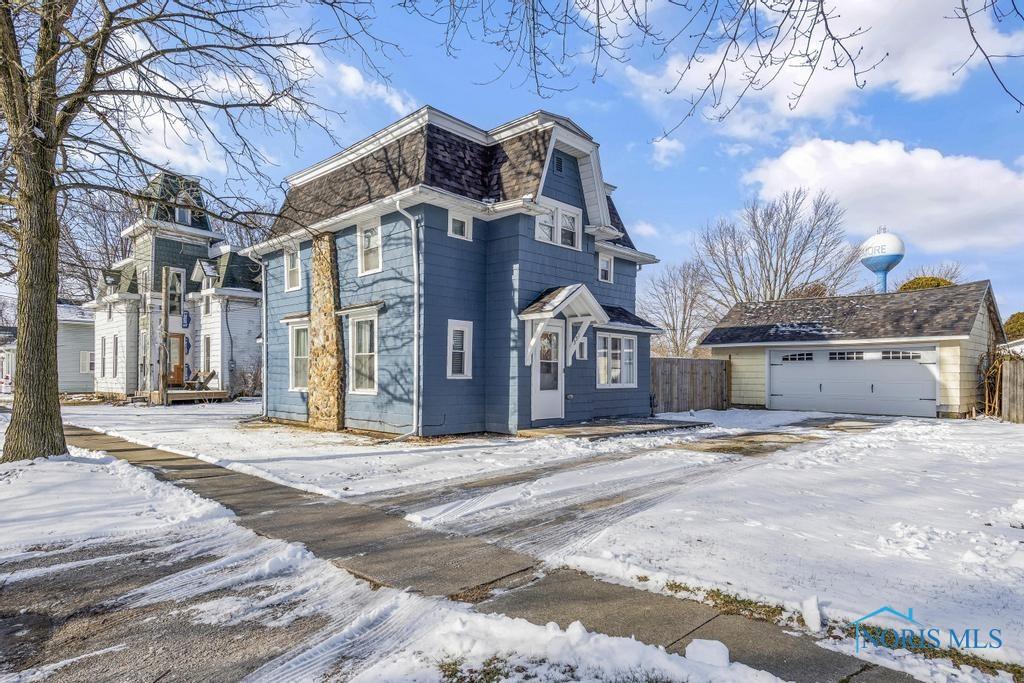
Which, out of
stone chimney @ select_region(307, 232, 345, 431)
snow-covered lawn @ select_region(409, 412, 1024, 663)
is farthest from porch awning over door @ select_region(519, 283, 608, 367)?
stone chimney @ select_region(307, 232, 345, 431)

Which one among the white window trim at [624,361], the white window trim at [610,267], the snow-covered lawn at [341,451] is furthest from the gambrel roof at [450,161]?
the snow-covered lawn at [341,451]

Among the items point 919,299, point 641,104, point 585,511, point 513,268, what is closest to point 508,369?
point 513,268

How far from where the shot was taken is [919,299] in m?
18.9

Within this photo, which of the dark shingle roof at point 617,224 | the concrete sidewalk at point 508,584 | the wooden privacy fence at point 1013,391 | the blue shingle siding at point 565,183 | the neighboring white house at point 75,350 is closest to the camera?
the concrete sidewalk at point 508,584

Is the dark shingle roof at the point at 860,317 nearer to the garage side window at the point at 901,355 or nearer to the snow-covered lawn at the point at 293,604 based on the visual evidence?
the garage side window at the point at 901,355

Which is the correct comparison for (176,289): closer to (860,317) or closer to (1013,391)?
(860,317)

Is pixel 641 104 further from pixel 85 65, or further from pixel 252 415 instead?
pixel 252 415

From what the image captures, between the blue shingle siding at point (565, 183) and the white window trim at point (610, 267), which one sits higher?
the blue shingle siding at point (565, 183)

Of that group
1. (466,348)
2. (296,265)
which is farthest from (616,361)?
(296,265)

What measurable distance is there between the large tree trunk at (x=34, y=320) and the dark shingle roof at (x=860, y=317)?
19484 millimetres

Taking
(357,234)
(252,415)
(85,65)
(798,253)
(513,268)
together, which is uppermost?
(798,253)

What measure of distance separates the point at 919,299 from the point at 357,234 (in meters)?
18.7

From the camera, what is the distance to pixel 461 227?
38.4ft

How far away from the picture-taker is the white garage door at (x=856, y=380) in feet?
57.1
